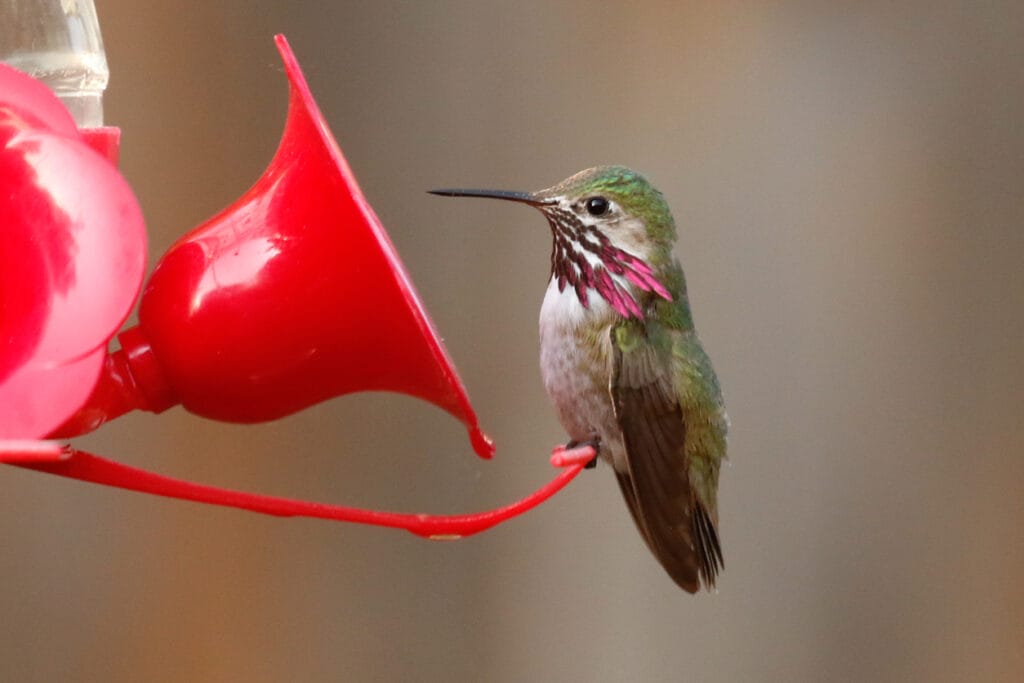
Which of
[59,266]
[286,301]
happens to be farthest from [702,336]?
[59,266]

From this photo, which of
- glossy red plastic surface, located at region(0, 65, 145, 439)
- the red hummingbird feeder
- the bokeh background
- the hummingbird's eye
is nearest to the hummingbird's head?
the hummingbird's eye

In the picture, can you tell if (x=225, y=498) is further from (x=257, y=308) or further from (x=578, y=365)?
(x=578, y=365)

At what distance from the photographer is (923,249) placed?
272cm

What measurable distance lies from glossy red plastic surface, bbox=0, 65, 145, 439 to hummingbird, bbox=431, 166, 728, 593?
2.58 feet

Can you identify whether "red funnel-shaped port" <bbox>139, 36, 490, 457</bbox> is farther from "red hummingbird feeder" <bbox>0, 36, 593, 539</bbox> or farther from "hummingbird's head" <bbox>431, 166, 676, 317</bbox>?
"hummingbird's head" <bbox>431, 166, 676, 317</bbox>

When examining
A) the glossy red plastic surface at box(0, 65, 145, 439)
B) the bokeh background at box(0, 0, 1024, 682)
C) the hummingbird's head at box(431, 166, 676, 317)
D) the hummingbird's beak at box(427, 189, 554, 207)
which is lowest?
the bokeh background at box(0, 0, 1024, 682)

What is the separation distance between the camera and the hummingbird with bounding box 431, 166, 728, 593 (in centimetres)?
152

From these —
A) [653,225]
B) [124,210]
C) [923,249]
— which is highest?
[124,210]

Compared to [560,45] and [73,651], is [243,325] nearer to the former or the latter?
[73,651]

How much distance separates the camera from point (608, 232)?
1.53 metres

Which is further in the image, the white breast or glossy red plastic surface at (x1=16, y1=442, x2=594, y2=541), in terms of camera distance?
the white breast

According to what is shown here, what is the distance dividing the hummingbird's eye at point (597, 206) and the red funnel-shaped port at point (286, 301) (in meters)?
0.57

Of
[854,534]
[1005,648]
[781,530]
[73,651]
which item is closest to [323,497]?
[73,651]

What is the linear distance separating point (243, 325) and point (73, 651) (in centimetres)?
163
